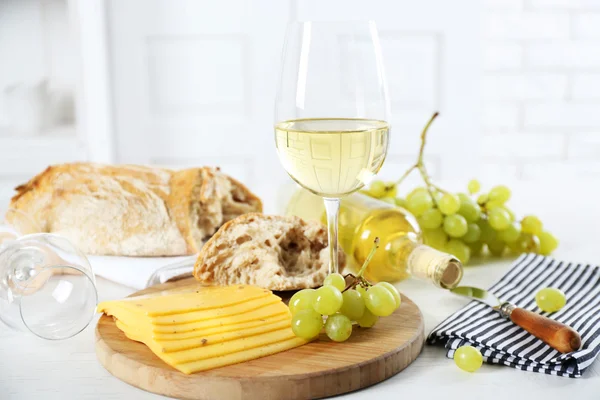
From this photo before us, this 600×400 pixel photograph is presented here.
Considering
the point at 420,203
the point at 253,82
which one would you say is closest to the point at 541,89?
the point at 253,82

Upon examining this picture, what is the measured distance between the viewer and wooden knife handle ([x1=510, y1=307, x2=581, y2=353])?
960 mm

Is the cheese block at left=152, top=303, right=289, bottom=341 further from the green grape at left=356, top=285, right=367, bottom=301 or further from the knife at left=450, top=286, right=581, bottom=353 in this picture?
the knife at left=450, top=286, right=581, bottom=353

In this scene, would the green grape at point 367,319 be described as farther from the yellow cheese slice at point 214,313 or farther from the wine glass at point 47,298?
the wine glass at point 47,298

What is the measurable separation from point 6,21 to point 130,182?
211 cm

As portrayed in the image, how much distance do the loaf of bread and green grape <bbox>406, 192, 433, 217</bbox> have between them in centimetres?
38

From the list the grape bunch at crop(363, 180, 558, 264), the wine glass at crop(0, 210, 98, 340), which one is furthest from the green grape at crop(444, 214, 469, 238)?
the wine glass at crop(0, 210, 98, 340)

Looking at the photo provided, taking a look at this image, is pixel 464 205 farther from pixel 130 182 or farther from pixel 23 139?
pixel 23 139

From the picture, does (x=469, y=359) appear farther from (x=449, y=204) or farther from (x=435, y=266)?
(x=449, y=204)

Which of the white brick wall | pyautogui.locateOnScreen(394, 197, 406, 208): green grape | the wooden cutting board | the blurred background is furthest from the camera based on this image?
the white brick wall

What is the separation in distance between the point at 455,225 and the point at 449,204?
44 mm

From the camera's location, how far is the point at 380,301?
1.01 meters

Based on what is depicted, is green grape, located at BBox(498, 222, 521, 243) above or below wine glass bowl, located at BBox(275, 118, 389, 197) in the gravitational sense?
below

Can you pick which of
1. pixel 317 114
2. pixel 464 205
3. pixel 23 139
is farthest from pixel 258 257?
pixel 23 139

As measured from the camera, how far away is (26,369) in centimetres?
98
